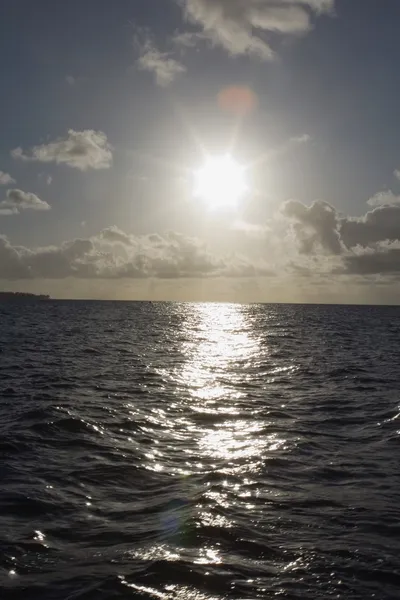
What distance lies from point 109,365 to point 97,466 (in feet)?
74.7

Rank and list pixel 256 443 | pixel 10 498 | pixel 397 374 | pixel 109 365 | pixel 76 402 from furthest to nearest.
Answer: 1. pixel 109 365
2. pixel 397 374
3. pixel 76 402
4. pixel 256 443
5. pixel 10 498

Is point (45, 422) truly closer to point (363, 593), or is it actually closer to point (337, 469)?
point (337, 469)

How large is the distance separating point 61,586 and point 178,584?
1.83m

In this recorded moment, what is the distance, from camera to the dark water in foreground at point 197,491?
8.73 meters

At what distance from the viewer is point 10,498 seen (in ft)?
40.0

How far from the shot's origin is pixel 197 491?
42.0 ft

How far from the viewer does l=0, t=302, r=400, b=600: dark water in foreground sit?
8.73m

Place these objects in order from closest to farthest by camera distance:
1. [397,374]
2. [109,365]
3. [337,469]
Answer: [337,469] < [397,374] < [109,365]

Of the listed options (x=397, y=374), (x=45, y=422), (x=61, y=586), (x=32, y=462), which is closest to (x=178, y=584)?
(x=61, y=586)

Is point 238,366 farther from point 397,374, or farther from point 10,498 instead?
point 10,498

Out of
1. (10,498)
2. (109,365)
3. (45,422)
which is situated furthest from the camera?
(109,365)

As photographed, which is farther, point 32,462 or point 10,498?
point 32,462

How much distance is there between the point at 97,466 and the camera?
1485cm

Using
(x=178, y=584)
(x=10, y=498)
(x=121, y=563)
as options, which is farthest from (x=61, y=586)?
(x=10, y=498)
